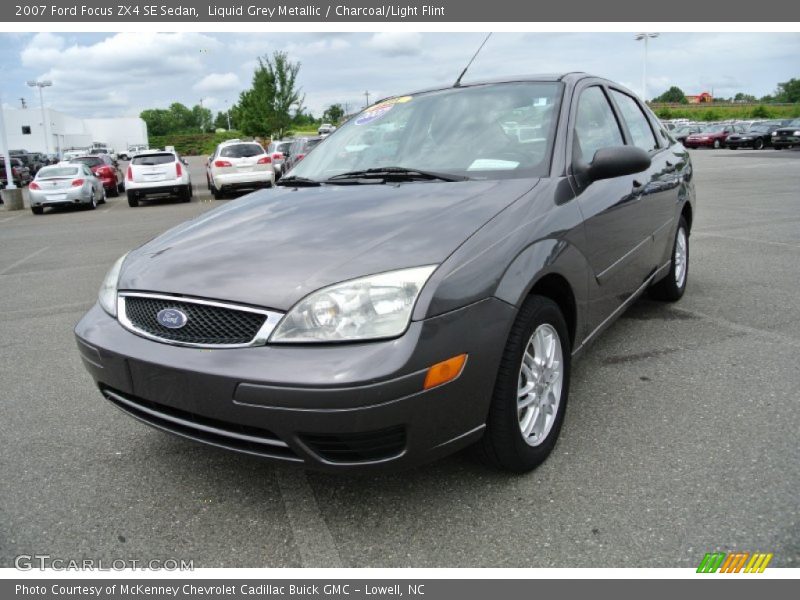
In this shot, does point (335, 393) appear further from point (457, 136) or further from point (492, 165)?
point (457, 136)

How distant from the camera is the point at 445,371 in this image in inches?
84.9

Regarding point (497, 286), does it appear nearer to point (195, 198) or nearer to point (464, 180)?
point (464, 180)

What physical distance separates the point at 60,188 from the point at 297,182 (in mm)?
15954

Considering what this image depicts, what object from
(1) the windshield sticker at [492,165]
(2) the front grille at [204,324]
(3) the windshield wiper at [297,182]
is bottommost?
(2) the front grille at [204,324]

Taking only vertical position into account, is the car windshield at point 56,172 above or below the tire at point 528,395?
above

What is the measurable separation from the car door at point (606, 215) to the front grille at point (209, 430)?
1.63m

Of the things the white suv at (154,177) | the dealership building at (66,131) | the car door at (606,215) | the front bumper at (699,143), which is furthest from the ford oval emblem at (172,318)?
the dealership building at (66,131)

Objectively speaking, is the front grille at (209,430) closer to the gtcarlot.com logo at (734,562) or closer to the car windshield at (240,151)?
the gtcarlot.com logo at (734,562)

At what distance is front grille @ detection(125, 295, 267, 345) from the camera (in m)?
2.22

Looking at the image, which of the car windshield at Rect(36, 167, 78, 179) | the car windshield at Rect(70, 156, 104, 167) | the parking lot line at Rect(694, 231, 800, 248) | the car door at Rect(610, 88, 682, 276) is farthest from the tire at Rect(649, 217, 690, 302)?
the car windshield at Rect(70, 156, 104, 167)

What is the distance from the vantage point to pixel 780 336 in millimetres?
4293

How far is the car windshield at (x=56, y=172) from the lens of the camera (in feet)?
56.9

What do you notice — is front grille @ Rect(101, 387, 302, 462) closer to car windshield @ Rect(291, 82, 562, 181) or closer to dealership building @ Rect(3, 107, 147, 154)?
car windshield @ Rect(291, 82, 562, 181)

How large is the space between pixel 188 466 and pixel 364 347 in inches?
50.1
